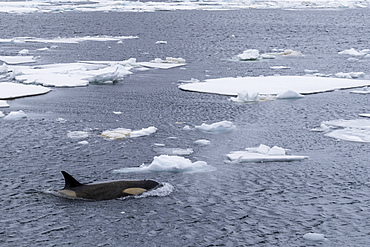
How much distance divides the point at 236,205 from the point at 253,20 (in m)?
56.9

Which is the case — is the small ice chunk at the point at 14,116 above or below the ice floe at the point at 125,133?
above

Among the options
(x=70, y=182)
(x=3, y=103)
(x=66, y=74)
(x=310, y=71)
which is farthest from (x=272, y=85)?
(x=70, y=182)

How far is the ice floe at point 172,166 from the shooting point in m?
11.6

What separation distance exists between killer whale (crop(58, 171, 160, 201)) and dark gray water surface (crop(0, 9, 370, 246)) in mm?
216

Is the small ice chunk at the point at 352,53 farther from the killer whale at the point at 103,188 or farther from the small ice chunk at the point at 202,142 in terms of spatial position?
the killer whale at the point at 103,188

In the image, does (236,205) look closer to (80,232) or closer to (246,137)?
(80,232)

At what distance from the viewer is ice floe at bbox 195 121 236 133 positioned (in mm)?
14797

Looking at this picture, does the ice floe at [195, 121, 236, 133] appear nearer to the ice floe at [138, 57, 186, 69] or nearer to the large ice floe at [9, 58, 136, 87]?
the large ice floe at [9, 58, 136, 87]

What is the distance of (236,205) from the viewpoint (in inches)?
393

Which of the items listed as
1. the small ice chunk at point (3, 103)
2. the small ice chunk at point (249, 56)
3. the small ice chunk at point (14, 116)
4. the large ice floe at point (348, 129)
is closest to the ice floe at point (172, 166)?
the large ice floe at point (348, 129)

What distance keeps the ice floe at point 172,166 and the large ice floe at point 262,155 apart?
87 centimetres

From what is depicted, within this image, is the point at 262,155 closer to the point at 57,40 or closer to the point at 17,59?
the point at 17,59

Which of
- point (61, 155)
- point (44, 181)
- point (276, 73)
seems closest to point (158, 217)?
point (44, 181)

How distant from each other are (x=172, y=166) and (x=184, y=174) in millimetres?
292
